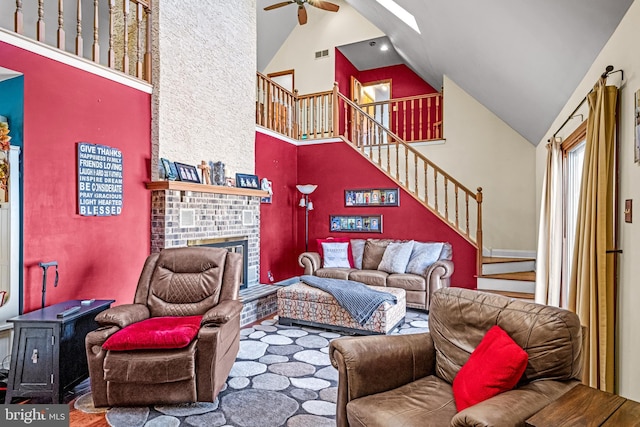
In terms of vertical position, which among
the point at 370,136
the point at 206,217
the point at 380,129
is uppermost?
the point at 380,129

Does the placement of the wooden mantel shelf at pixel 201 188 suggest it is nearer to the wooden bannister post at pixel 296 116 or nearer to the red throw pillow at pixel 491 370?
the wooden bannister post at pixel 296 116

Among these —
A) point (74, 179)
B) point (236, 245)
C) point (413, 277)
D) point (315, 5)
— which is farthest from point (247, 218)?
point (315, 5)

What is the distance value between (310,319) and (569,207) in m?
3.12

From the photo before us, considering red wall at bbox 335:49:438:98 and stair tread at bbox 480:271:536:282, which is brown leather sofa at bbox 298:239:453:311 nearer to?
stair tread at bbox 480:271:536:282

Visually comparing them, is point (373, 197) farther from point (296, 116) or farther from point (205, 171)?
point (205, 171)

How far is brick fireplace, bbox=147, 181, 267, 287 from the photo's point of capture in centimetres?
407

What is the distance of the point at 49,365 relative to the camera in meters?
2.53

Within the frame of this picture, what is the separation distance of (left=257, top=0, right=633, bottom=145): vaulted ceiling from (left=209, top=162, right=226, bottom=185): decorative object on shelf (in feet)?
10.4

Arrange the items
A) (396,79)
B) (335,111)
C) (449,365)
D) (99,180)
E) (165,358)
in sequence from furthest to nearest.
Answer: (396,79) → (335,111) → (99,180) → (165,358) → (449,365)

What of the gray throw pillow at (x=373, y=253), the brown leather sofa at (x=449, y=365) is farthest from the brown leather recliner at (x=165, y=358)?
the gray throw pillow at (x=373, y=253)

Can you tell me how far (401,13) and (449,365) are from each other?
515 centimetres

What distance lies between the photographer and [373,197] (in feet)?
21.2

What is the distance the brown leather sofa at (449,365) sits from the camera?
1.54m

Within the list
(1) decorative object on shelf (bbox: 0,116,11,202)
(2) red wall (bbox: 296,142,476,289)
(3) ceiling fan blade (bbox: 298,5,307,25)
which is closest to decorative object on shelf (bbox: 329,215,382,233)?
(2) red wall (bbox: 296,142,476,289)
